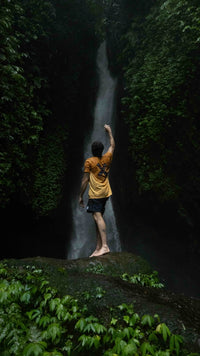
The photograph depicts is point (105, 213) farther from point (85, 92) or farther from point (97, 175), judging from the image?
point (85, 92)

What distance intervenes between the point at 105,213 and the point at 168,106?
4058 mm

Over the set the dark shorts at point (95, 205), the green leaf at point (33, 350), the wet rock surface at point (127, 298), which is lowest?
the green leaf at point (33, 350)

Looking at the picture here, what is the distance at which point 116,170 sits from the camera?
8.55 meters

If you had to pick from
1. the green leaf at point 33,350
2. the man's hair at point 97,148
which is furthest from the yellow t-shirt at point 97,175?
the green leaf at point 33,350

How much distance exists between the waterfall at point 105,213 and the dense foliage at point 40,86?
2.37ft

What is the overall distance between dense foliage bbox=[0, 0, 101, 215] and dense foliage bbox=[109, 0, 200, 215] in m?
2.75

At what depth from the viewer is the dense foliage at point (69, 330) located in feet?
5.87

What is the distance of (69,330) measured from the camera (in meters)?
2.09

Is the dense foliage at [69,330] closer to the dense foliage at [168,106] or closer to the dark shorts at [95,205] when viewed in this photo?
the dark shorts at [95,205]

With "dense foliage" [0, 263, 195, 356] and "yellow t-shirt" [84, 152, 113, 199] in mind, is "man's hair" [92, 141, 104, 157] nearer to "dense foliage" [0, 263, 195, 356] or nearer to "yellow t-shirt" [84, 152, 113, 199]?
"yellow t-shirt" [84, 152, 113, 199]

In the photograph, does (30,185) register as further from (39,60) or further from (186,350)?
(186,350)

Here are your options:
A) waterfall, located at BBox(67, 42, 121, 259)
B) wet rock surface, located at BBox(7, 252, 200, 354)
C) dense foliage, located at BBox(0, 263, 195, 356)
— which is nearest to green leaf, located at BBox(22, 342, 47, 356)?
dense foliage, located at BBox(0, 263, 195, 356)

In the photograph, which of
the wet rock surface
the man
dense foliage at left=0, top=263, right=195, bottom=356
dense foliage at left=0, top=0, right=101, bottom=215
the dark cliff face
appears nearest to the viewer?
dense foliage at left=0, top=263, right=195, bottom=356

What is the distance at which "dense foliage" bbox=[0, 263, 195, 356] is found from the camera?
179 cm
